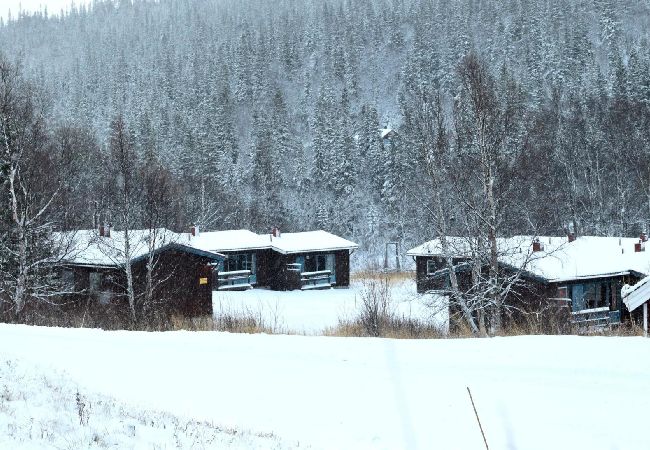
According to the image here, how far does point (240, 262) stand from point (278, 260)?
2.67 metres

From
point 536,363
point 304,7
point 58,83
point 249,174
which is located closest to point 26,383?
point 536,363

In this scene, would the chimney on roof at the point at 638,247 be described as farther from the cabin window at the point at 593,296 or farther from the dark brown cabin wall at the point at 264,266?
the dark brown cabin wall at the point at 264,266

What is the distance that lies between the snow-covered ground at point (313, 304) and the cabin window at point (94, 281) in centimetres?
557

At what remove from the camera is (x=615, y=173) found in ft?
188

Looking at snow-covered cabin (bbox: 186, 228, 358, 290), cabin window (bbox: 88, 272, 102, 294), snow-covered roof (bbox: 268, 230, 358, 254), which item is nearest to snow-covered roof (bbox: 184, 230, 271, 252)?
snow-covered cabin (bbox: 186, 228, 358, 290)

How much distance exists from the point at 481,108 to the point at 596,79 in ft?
226

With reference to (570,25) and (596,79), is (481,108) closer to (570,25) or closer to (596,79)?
(596,79)

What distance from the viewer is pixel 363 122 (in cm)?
8675

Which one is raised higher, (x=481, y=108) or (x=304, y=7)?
(x=304, y=7)

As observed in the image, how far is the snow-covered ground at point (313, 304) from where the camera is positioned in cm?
2756

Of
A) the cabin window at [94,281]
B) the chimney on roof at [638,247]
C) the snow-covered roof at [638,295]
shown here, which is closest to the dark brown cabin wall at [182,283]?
the cabin window at [94,281]

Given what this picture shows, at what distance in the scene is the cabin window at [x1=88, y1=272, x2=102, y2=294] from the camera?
29.8 metres

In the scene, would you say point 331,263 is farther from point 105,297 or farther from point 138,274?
point 105,297

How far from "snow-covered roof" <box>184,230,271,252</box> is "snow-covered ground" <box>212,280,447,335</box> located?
3057 millimetres
